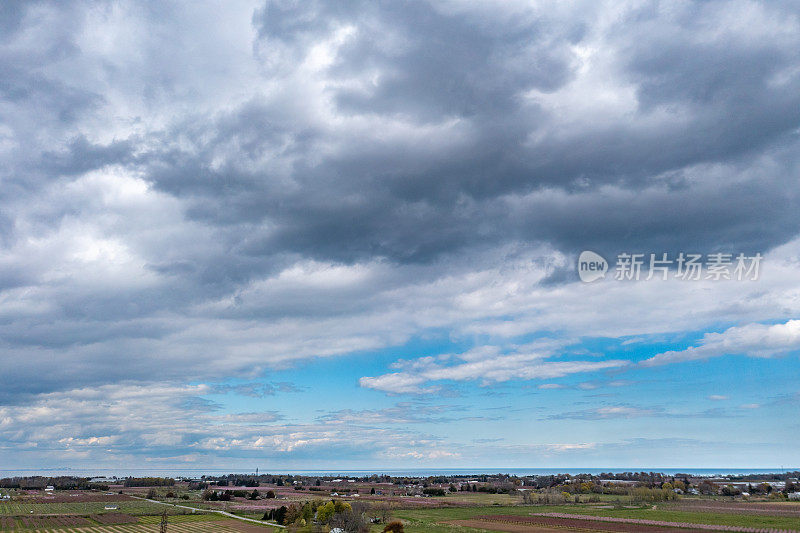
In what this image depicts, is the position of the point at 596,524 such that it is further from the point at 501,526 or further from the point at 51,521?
the point at 51,521

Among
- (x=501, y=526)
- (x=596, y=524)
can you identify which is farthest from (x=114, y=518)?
(x=596, y=524)

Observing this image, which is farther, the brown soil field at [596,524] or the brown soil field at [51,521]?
the brown soil field at [51,521]

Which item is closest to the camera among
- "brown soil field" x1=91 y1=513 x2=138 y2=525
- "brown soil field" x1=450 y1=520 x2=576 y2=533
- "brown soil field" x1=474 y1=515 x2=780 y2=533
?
"brown soil field" x1=474 y1=515 x2=780 y2=533

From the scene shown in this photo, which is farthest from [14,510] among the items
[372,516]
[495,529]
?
[495,529]

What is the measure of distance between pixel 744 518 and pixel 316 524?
88.8 meters

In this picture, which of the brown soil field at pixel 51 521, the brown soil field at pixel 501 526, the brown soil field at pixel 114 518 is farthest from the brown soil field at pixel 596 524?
the brown soil field at pixel 51 521

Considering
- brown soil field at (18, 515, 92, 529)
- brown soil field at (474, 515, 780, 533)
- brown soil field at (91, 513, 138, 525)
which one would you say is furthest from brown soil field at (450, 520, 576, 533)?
brown soil field at (18, 515, 92, 529)

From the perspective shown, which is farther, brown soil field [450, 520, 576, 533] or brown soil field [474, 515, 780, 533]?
brown soil field [450, 520, 576, 533]

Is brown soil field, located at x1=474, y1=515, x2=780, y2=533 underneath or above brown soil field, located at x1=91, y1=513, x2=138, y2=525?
above

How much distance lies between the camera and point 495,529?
103m

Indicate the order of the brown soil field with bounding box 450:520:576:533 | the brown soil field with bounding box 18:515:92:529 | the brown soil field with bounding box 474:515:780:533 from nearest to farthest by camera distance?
the brown soil field with bounding box 474:515:780:533 < the brown soil field with bounding box 450:520:576:533 < the brown soil field with bounding box 18:515:92:529

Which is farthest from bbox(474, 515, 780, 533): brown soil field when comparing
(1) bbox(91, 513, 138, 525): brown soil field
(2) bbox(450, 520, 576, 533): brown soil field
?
(1) bbox(91, 513, 138, 525): brown soil field

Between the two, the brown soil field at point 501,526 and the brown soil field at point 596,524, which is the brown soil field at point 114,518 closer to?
the brown soil field at point 501,526

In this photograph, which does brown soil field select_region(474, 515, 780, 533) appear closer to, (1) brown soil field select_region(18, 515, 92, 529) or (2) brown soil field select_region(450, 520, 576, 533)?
(2) brown soil field select_region(450, 520, 576, 533)
